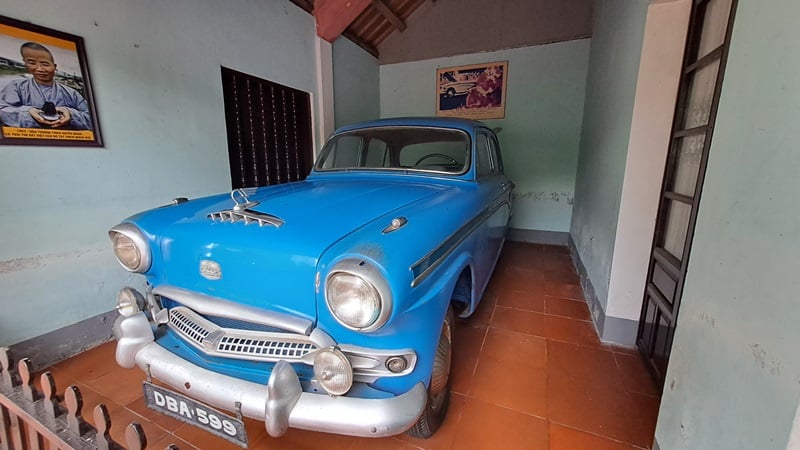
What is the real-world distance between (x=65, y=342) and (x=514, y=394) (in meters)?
2.86

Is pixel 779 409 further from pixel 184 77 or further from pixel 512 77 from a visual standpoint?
pixel 512 77

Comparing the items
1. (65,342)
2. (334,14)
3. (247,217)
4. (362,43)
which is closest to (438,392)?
(247,217)

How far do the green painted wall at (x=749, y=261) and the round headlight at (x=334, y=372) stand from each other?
3.38 ft

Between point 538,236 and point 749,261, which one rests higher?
point 749,261

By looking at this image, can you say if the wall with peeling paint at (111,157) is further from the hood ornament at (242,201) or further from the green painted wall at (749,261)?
the green painted wall at (749,261)

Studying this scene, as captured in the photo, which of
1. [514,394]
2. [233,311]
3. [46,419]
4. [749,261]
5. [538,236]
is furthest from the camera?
[538,236]

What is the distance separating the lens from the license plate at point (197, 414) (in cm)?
101

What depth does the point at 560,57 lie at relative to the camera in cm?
459

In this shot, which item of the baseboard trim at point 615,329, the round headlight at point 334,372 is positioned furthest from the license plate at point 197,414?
the baseboard trim at point 615,329

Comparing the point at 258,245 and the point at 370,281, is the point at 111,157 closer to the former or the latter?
the point at 258,245

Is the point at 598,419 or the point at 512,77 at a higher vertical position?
the point at 512,77

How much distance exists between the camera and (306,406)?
1.00 m

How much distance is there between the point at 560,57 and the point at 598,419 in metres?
4.71

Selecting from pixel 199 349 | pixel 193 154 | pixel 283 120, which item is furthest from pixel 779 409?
pixel 283 120
